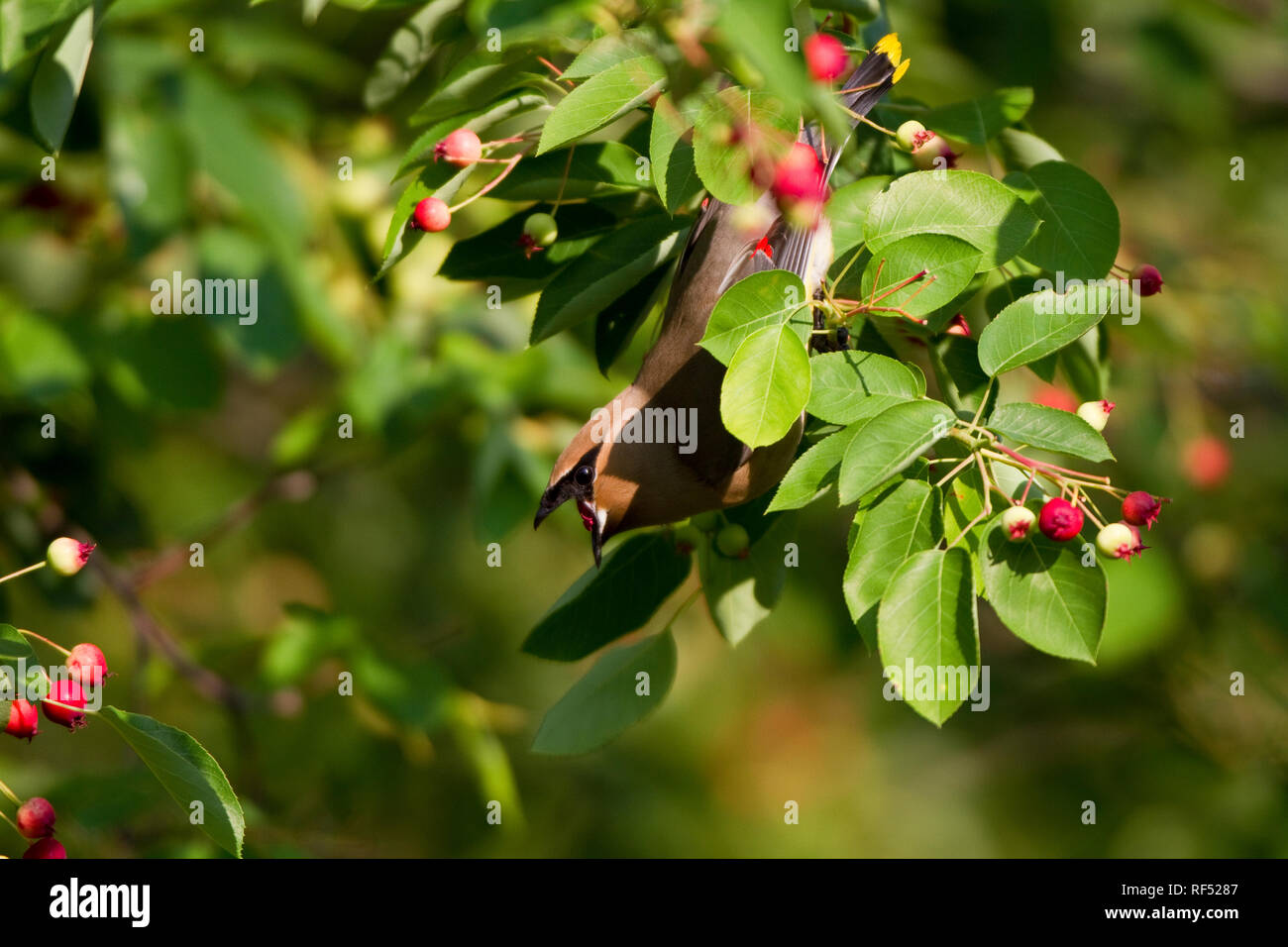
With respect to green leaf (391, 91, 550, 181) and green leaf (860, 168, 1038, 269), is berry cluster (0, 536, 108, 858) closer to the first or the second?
green leaf (391, 91, 550, 181)

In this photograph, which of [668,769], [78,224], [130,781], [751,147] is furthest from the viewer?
[668,769]

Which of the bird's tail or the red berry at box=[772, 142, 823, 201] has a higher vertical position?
the bird's tail

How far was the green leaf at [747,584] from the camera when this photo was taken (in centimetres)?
194

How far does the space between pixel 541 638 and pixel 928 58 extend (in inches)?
92.8

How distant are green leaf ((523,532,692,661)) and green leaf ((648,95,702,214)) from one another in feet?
2.17

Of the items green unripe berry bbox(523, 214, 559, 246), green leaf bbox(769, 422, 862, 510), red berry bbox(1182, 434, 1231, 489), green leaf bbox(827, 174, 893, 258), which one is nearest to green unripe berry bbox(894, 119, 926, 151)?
green leaf bbox(827, 174, 893, 258)

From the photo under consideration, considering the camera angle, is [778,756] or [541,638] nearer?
[541,638]

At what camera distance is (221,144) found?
3.09 m

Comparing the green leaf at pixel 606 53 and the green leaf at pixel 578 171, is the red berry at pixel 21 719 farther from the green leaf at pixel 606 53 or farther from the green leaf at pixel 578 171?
the green leaf at pixel 606 53

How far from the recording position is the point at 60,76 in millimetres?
1873

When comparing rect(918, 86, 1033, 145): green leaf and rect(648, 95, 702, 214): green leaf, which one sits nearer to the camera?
rect(648, 95, 702, 214): green leaf

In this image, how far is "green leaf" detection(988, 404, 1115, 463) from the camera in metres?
1.52
